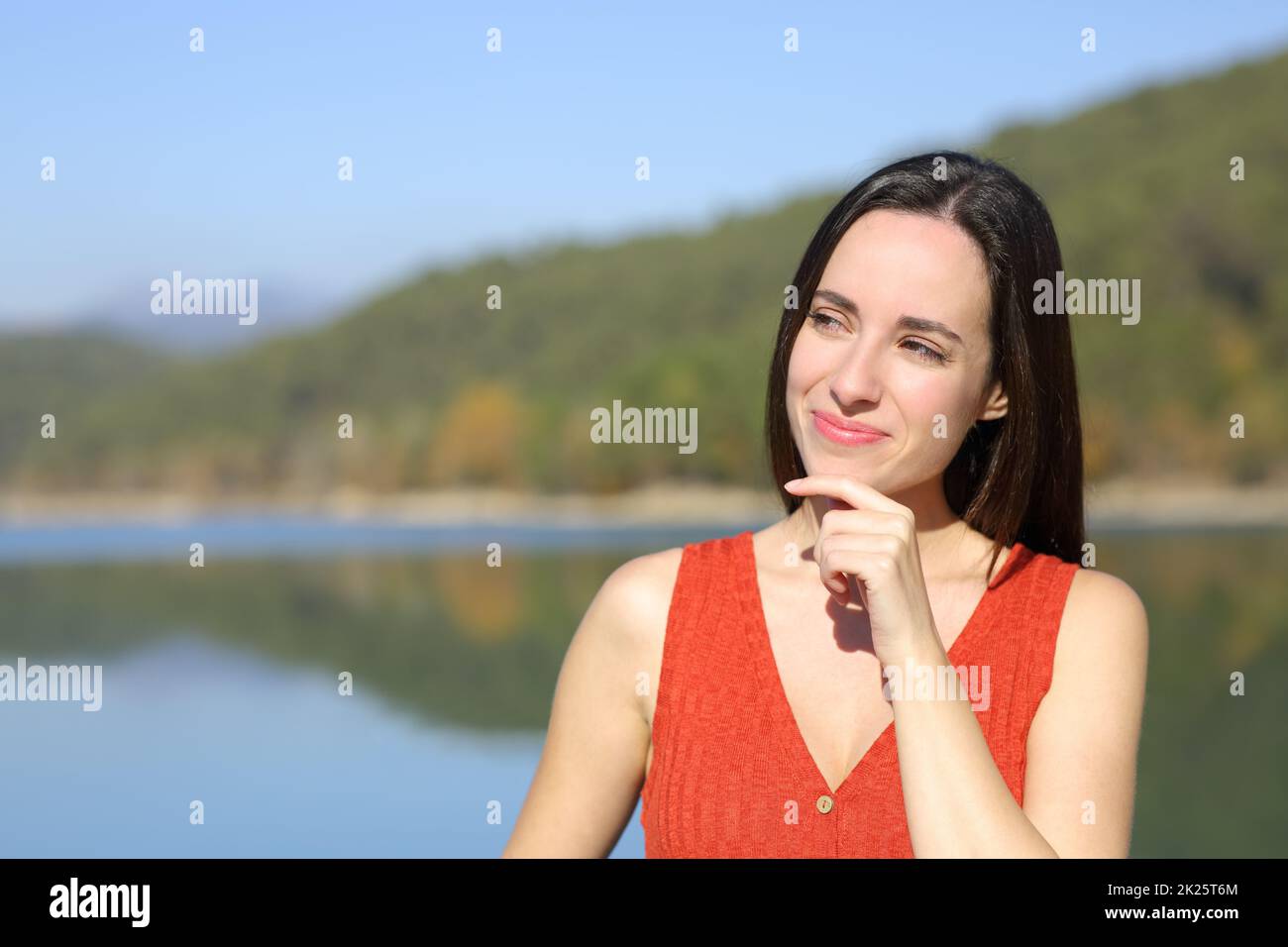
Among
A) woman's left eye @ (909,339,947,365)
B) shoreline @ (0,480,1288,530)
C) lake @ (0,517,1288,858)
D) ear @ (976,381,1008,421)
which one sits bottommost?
lake @ (0,517,1288,858)

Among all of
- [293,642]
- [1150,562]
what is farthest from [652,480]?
[293,642]

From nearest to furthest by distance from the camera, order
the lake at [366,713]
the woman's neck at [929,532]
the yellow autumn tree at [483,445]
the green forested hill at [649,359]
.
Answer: the woman's neck at [929,532] → the lake at [366,713] → the green forested hill at [649,359] → the yellow autumn tree at [483,445]

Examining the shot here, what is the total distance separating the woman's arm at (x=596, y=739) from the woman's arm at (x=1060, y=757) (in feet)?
0.97

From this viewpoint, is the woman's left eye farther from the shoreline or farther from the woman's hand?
the shoreline

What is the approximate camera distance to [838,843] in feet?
4.55

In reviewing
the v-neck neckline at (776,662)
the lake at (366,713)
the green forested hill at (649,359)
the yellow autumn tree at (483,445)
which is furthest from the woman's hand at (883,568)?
the yellow autumn tree at (483,445)

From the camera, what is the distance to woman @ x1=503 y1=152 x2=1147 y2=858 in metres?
1.37

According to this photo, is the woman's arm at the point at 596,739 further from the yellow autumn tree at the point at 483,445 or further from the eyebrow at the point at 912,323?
the yellow autumn tree at the point at 483,445

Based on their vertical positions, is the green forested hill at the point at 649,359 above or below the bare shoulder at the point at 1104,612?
above

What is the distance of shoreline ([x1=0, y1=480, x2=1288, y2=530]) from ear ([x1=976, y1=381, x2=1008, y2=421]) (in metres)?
22.2

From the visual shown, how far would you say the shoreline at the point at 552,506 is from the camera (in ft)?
106

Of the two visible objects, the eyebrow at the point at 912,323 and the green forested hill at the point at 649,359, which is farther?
the green forested hill at the point at 649,359

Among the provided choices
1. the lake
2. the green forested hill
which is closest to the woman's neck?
the lake

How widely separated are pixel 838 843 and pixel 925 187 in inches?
25.1
